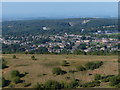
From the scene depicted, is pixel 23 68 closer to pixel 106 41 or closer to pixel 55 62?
pixel 55 62

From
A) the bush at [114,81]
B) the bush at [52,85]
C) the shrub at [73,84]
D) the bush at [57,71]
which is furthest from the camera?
the bush at [57,71]

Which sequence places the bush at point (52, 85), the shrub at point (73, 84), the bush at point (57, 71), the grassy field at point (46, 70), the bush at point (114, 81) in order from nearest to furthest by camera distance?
the bush at point (52, 85) → the shrub at point (73, 84) → the bush at point (114, 81) → the grassy field at point (46, 70) → the bush at point (57, 71)

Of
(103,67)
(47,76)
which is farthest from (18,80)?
(103,67)

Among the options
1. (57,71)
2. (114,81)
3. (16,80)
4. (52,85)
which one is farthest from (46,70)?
(114,81)

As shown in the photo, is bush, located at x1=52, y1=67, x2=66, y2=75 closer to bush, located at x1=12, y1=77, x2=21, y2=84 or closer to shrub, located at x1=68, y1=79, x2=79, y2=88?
shrub, located at x1=68, y1=79, x2=79, y2=88

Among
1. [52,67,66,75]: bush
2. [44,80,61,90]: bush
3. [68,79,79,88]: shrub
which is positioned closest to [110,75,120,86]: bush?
[68,79,79,88]: shrub

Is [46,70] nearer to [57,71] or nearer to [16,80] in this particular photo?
[57,71]

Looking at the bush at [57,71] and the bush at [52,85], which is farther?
→ the bush at [57,71]

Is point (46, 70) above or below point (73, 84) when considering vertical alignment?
above

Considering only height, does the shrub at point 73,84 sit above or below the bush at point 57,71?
below

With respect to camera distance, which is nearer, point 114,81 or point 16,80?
point 114,81

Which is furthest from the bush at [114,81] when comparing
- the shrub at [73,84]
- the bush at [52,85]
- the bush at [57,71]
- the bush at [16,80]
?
the bush at [16,80]

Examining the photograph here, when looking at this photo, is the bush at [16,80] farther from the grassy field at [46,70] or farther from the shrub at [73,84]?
the shrub at [73,84]
